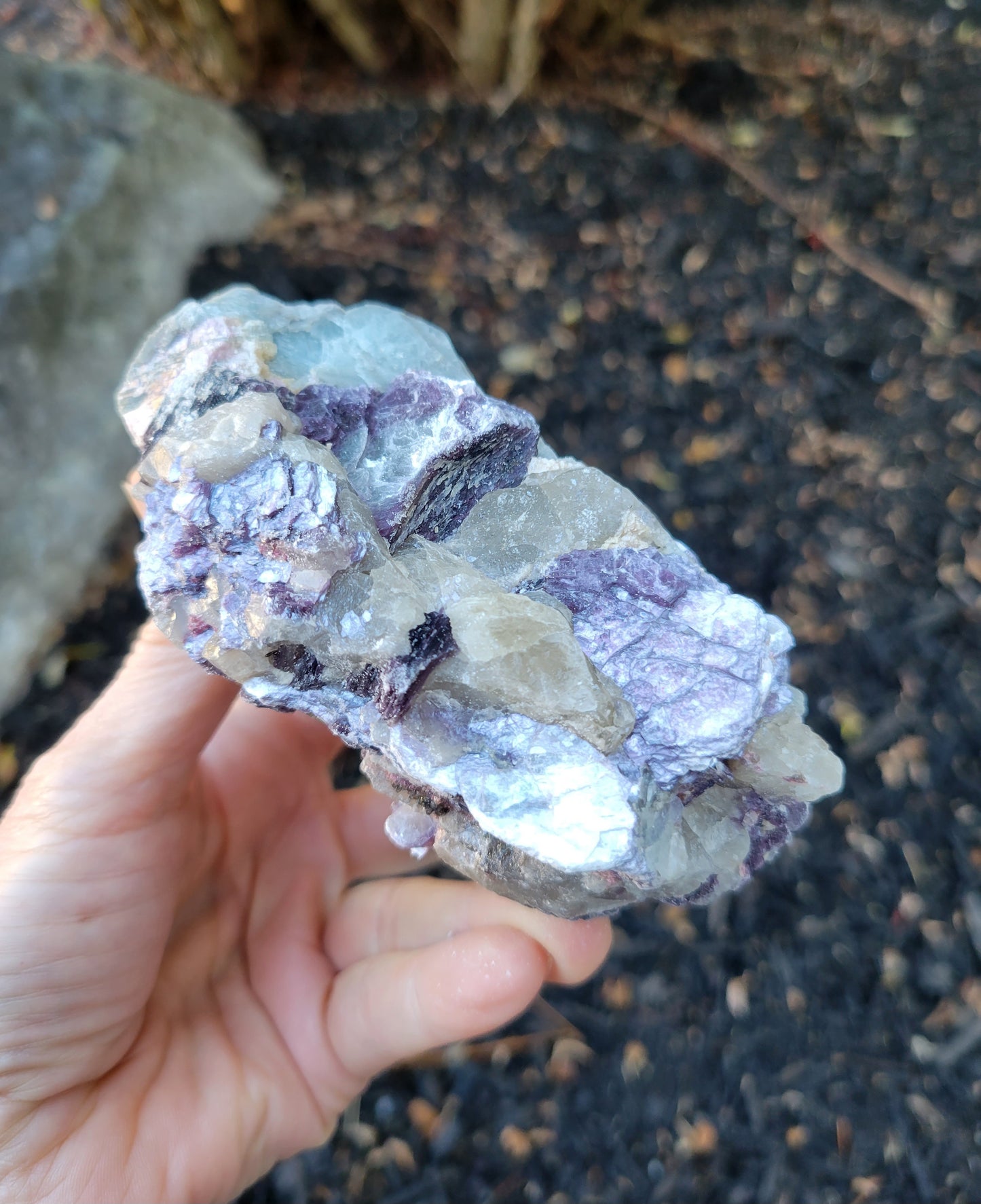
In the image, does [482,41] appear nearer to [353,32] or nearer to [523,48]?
[523,48]

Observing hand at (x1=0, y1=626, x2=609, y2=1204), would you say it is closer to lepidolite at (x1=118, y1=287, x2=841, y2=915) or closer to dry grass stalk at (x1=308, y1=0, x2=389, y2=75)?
lepidolite at (x1=118, y1=287, x2=841, y2=915)

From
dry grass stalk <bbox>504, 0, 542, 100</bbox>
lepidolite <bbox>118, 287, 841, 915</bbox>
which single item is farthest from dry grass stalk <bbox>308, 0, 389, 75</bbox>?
lepidolite <bbox>118, 287, 841, 915</bbox>

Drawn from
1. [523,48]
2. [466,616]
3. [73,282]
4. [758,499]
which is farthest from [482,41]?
[466,616]

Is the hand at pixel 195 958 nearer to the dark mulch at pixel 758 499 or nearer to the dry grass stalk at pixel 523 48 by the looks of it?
the dark mulch at pixel 758 499

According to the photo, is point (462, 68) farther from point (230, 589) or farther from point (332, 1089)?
point (332, 1089)

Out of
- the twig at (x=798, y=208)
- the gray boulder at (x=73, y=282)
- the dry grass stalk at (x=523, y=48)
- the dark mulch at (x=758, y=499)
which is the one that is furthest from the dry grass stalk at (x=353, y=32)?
the twig at (x=798, y=208)

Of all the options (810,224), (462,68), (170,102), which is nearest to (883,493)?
(810,224)
